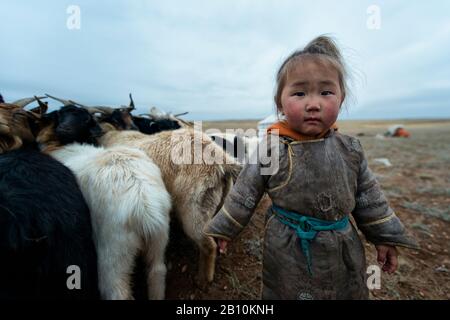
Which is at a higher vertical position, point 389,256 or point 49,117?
point 49,117

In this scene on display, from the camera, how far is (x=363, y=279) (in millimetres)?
1646

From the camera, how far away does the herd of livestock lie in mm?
1696

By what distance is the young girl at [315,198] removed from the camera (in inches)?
58.5

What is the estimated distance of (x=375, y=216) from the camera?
1.61 metres

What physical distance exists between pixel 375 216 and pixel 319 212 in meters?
0.41

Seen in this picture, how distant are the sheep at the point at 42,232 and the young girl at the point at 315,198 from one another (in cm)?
113

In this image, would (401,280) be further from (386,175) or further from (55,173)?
(386,175)

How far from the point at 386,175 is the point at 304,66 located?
7583 mm

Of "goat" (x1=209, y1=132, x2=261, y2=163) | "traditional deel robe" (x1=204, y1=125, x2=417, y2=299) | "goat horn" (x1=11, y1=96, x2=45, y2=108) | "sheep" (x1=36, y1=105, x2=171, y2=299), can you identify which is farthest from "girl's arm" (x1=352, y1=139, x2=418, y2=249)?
"goat horn" (x1=11, y1=96, x2=45, y2=108)

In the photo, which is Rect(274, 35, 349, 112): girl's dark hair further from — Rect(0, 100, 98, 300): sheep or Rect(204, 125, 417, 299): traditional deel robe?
Rect(0, 100, 98, 300): sheep

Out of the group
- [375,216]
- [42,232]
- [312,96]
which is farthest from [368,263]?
[42,232]

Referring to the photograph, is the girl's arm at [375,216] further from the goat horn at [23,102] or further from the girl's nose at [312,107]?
the goat horn at [23,102]

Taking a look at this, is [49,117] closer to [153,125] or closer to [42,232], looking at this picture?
[153,125]
